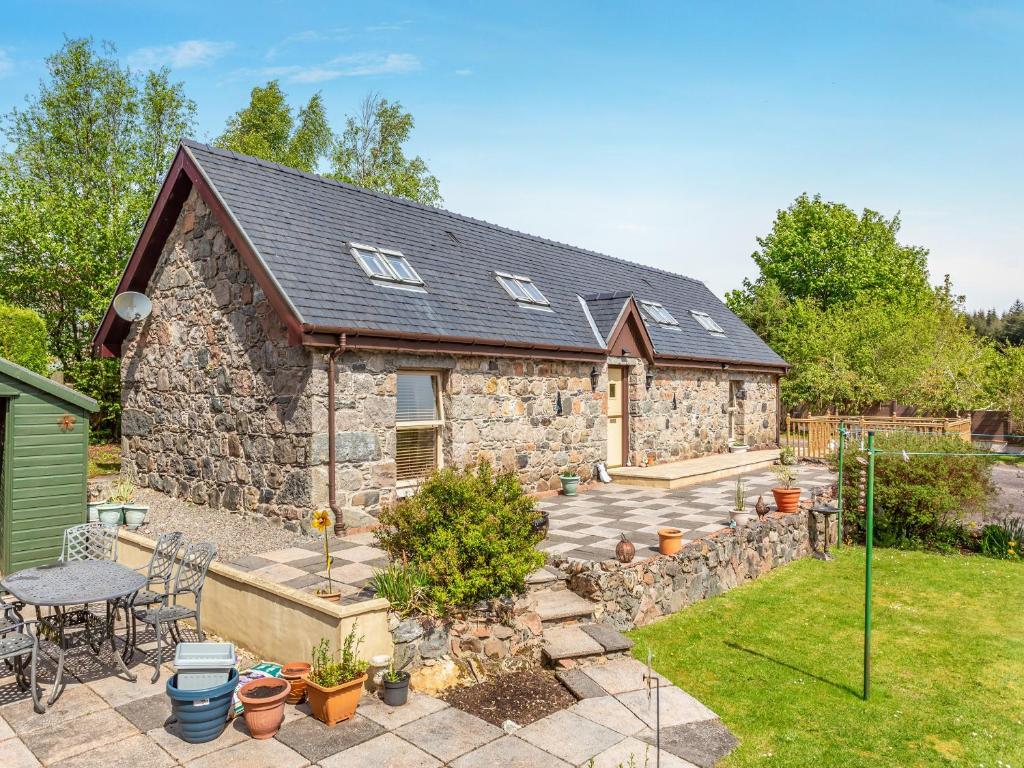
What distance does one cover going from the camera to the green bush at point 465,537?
6.48 meters

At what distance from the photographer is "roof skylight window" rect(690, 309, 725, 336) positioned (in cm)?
2109

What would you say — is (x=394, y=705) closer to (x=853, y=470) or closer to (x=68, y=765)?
(x=68, y=765)

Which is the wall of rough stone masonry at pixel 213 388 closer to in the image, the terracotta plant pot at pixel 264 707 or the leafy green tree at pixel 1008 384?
the terracotta plant pot at pixel 264 707

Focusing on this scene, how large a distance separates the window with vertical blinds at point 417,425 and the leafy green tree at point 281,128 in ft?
72.5

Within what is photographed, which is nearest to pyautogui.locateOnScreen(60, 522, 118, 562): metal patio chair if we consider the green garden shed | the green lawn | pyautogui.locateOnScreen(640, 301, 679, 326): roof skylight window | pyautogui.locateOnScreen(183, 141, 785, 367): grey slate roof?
the green garden shed

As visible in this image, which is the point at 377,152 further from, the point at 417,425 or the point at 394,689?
the point at 394,689

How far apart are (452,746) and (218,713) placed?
1828 millimetres

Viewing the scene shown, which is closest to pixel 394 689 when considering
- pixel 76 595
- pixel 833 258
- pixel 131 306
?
pixel 76 595

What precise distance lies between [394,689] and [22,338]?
15614 mm

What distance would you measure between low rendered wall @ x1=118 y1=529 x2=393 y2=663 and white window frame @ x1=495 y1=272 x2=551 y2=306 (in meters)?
9.04

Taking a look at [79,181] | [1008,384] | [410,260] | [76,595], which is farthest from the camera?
[1008,384]

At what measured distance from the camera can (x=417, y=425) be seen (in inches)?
455

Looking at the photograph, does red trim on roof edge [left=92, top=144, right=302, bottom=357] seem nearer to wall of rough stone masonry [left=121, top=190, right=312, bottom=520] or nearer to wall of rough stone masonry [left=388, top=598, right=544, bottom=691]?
wall of rough stone masonry [left=121, top=190, right=312, bottom=520]

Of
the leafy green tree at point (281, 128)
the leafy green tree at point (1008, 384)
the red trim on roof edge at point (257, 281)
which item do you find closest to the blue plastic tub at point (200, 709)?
the red trim on roof edge at point (257, 281)
